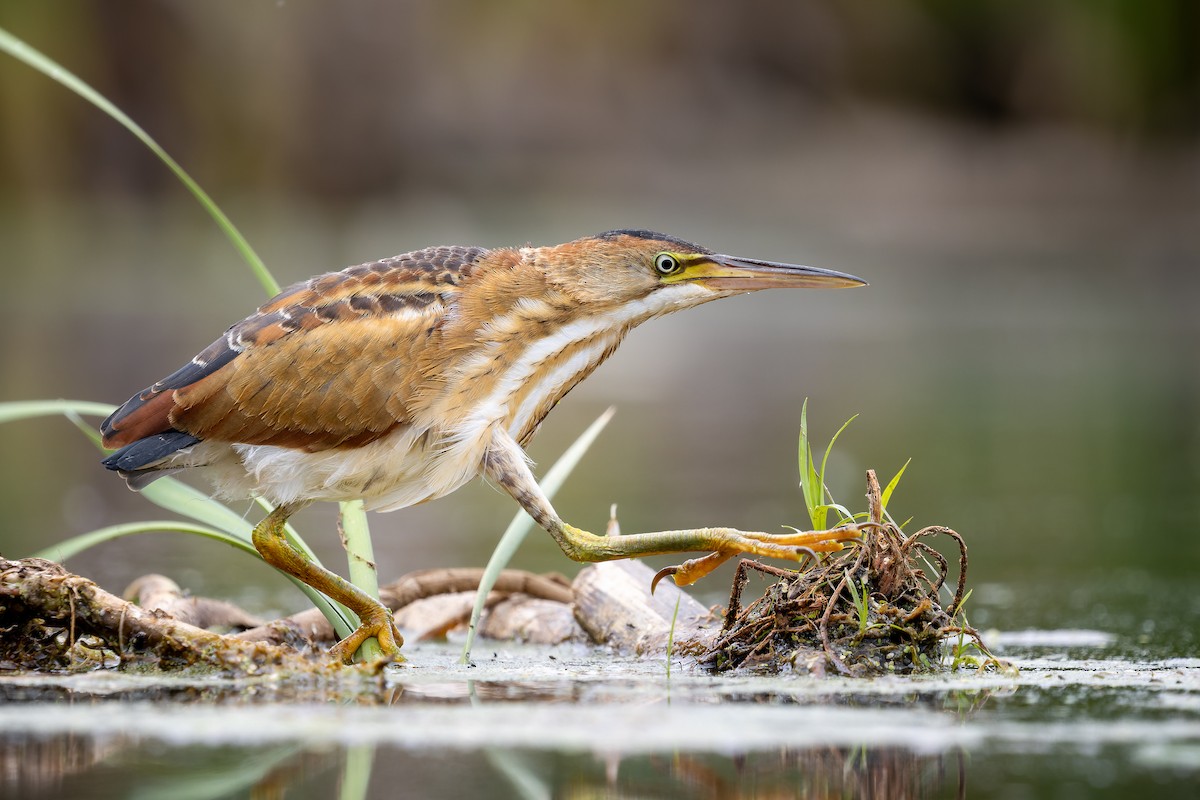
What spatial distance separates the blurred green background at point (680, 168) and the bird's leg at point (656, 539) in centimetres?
1078

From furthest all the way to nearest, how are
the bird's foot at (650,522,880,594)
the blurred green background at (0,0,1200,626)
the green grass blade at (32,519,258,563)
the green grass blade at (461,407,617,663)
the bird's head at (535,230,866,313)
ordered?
1. the blurred green background at (0,0,1200,626)
2. the bird's head at (535,230,866,313)
3. the green grass blade at (461,407,617,663)
4. the green grass blade at (32,519,258,563)
5. the bird's foot at (650,522,880,594)

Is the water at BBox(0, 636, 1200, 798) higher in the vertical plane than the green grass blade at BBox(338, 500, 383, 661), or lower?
lower

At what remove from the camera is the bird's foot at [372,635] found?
5.22m

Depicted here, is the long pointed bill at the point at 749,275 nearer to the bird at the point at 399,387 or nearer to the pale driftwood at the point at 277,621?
the bird at the point at 399,387

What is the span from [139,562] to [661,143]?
71.8 ft

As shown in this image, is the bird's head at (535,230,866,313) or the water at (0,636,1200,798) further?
the bird's head at (535,230,866,313)

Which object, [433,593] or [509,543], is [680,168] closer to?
[433,593]

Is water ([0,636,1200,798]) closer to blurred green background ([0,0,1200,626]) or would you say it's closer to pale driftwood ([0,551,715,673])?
pale driftwood ([0,551,715,673])

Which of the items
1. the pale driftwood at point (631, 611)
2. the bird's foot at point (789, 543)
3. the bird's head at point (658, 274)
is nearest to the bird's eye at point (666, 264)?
the bird's head at point (658, 274)

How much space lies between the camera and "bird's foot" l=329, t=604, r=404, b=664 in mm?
5223

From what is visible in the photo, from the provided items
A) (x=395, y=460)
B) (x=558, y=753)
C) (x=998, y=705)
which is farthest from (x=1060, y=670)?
(x=395, y=460)

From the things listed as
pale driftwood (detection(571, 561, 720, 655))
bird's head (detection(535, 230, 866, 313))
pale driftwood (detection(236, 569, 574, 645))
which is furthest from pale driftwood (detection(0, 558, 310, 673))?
bird's head (detection(535, 230, 866, 313))

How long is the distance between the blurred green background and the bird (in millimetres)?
10621

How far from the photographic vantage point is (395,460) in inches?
209
